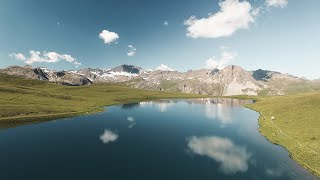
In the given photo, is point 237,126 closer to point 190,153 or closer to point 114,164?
point 190,153

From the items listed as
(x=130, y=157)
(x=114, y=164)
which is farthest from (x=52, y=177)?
(x=130, y=157)

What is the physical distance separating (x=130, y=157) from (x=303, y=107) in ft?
263

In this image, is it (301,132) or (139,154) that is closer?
(139,154)

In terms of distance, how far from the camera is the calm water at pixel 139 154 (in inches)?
2013

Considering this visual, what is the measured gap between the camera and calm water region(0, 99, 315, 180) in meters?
51.1

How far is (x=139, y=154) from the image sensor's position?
212ft

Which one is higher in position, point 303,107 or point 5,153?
point 303,107

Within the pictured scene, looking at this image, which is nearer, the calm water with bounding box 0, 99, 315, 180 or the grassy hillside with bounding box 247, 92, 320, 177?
the calm water with bounding box 0, 99, 315, 180

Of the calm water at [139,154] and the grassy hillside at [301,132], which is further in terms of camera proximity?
the grassy hillside at [301,132]

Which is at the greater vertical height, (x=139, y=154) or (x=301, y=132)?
(x=301, y=132)

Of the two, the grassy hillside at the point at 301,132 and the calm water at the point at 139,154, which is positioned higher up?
the grassy hillside at the point at 301,132

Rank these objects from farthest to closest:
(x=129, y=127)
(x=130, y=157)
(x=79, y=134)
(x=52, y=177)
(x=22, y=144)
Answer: (x=129, y=127), (x=79, y=134), (x=22, y=144), (x=130, y=157), (x=52, y=177)

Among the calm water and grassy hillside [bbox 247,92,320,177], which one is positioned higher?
grassy hillside [bbox 247,92,320,177]

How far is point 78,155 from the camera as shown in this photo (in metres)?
62.7
